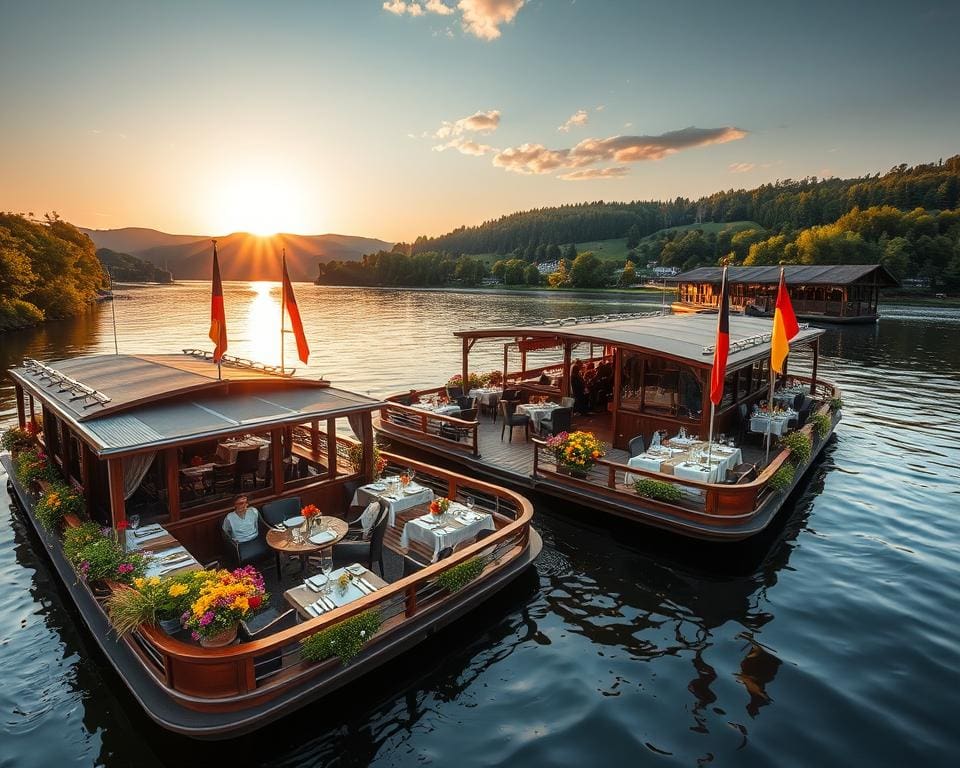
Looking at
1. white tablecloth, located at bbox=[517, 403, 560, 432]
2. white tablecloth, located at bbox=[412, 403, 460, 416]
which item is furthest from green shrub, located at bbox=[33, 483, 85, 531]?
white tablecloth, located at bbox=[517, 403, 560, 432]

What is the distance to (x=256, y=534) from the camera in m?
9.86

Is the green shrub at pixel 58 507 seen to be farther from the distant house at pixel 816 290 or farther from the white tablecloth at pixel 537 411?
the distant house at pixel 816 290

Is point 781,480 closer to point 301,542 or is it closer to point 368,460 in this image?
point 368,460

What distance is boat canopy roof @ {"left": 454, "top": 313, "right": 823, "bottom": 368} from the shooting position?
1491 cm

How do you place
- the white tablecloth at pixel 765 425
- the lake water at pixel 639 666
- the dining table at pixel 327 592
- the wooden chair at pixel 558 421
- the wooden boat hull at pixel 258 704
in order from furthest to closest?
1. the white tablecloth at pixel 765 425
2. the wooden chair at pixel 558 421
3. the dining table at pixel 327 592
4. the lake water at pixel 639 666
5. the wooden boat hull at pixel 258 704

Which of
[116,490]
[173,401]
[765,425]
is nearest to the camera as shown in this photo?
[116,490]

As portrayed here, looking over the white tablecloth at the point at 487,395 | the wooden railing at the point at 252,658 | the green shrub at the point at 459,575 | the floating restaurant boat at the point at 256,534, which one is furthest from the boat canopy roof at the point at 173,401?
the white tablecloth at the point at 487,395

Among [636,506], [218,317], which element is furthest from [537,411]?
[218,317]

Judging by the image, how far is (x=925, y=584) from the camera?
1123 centimetres

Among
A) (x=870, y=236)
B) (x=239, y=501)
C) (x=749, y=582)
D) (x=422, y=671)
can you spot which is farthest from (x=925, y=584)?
(x=870, y=236)

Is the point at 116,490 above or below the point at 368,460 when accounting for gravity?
above

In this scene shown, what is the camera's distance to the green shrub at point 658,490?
468 inches

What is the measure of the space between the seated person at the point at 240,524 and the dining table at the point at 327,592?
2127mm

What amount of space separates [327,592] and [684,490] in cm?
798
